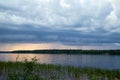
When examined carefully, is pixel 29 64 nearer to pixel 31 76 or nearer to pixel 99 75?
pixel 31 76

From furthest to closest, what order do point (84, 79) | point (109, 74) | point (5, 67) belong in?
point (5, 67) < point (109, 74) < point (84, 79)

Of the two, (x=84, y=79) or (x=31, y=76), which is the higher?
(x=31, y=76)

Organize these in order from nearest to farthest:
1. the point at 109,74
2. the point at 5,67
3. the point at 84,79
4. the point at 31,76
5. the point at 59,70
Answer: the point at 31,76
the point at 84,79
the point at 109,74
the point at 59,70
the point at 5,67

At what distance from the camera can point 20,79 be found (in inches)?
344

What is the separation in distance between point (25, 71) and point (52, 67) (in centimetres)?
2222

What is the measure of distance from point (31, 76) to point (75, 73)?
60.6ft

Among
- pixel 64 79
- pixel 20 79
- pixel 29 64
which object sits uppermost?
pixel 29 64

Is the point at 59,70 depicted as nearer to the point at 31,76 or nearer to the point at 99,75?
the point at 99,75

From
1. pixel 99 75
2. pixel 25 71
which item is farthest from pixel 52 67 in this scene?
pixel 25 71

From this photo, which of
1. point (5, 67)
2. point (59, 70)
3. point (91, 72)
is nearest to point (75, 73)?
point (91, 72)

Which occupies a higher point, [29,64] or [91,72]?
[29,64]

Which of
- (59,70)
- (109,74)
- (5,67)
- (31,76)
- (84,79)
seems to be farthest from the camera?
(5,67)

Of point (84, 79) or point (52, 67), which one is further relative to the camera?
point (52, 67)

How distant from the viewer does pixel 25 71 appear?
9023 mm
